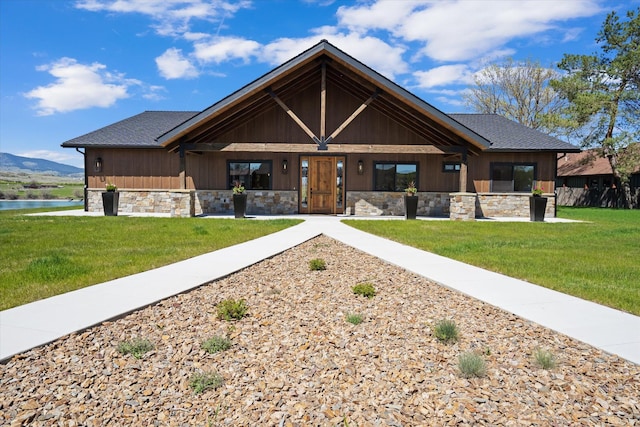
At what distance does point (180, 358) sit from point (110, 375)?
19.5 inches

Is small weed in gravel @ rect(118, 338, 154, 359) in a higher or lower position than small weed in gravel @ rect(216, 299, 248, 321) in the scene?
lower

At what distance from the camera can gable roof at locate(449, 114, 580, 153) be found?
1616 cm

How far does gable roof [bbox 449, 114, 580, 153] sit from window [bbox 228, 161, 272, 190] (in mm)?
9214

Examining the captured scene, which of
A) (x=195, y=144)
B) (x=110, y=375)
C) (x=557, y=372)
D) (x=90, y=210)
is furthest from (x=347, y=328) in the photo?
(x=90, y=210)

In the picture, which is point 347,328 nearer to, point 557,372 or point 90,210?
point 557,372

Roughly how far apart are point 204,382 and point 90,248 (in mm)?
6336

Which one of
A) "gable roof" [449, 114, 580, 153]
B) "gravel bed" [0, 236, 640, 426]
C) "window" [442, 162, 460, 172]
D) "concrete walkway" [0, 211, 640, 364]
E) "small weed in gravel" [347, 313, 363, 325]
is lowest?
"gravel bed" [0, 236, 640, 426]

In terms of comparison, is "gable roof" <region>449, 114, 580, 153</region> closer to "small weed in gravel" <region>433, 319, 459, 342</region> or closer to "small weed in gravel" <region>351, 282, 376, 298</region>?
"small weed in gravel" <region>351, 282, 376, 298</region>

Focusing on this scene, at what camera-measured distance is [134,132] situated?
59.3ft

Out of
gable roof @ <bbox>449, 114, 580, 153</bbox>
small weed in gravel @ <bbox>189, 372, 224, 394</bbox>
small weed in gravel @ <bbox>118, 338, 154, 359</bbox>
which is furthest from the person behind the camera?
gable roof @ <bbox>449, 114, 580, 153</bbox>

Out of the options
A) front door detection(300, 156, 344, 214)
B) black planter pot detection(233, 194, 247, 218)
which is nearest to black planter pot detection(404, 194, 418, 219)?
front door detection(300, 156, 344, 214)

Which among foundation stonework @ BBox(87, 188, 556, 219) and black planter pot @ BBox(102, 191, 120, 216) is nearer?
black planter pot @ BBox(102, 191, 120, 216)

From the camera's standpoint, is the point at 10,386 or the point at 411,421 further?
the point at 10,386

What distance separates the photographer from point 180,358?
10.1 feet
